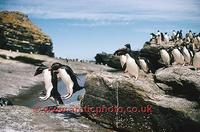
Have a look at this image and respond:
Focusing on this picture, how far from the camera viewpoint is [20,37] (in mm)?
88875

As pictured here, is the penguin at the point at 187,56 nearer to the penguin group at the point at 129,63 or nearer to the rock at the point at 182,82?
the penguin group at the point at 129,63

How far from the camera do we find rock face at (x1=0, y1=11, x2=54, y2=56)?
283 ft

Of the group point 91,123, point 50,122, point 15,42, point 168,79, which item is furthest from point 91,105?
point 15,42

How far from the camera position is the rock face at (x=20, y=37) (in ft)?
283

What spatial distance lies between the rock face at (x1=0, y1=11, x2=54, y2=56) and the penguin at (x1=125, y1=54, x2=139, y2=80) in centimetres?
6936

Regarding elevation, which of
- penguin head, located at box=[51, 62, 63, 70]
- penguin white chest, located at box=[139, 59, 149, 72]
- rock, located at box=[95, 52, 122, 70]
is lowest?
rock, located at box=[95, 52, 122, 70]

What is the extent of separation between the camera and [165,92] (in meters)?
16.7

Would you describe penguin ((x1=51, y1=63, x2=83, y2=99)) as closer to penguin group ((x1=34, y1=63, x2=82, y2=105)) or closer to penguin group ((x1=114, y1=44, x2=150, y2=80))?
penguin group ((x1=34, y1=63, x2=82, y2=105))

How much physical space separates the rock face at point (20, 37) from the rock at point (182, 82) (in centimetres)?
7167

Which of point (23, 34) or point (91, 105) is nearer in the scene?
point (91, 105)

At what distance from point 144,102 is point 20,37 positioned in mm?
75989

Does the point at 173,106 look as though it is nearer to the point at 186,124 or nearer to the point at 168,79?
the point at 186,124

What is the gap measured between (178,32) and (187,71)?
135ft

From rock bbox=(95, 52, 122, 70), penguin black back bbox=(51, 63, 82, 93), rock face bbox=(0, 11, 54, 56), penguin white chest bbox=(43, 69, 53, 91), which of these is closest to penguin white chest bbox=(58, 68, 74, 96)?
penguin black back bbox=(51, 63, 82, 93)
